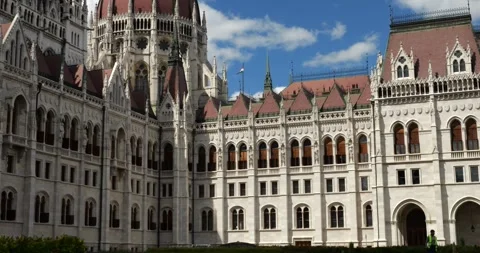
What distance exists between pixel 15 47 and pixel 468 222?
1604 inches

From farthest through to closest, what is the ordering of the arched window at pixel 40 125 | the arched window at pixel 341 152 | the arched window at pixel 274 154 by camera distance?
the arched window at pixel 274 154 → the arched window at pixel 341 152 → the arched window at pixel 40 125

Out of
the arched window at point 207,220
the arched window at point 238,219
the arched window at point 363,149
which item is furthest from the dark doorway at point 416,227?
the arched window at point 207,220

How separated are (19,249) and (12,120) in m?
18.5

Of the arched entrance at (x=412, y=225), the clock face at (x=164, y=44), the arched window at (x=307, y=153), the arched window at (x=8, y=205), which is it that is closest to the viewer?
the arched window at (x=8, y=205)

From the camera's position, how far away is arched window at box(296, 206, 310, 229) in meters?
67.3

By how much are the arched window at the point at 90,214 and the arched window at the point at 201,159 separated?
16.3 meters

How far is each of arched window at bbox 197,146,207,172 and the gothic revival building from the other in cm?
24

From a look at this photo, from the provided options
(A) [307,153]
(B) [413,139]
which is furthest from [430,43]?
(A) [307,153]

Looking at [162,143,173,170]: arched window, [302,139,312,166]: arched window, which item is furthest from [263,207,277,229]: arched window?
[162,143,173,170]: arched window

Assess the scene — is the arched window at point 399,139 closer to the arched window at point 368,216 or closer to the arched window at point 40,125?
the arched window at point 368,216

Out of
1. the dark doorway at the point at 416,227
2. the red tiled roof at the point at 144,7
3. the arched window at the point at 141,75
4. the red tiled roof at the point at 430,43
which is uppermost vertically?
the red tiled roof at the point at 144,7

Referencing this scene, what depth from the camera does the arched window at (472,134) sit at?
59.6 metres

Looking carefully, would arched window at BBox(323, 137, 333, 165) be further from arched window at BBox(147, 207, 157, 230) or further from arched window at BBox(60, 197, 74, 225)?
arched window at BBox(60, 197, 74, 225)

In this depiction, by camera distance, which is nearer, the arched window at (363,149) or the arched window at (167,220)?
the arched window at (363,149)
